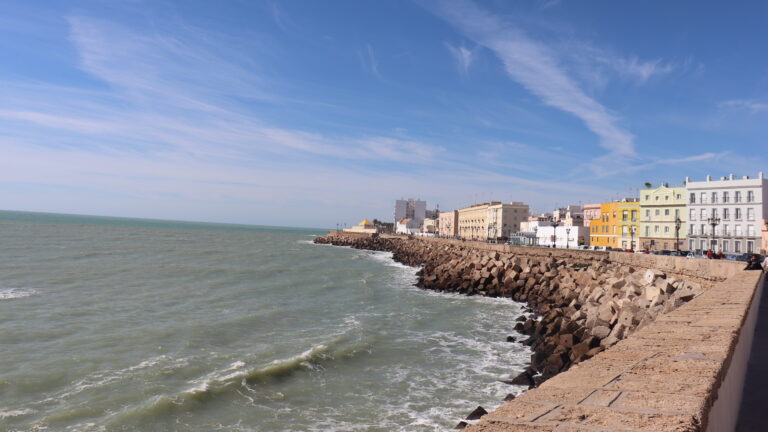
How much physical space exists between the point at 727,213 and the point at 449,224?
77.9 meters

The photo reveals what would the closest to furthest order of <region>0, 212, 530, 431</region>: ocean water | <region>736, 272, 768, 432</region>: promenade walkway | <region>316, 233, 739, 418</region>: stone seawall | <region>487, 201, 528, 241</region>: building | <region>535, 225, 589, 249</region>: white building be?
<region>736, 272, 768, 432</region>: promenade walkway → <region>0, 212, 530, 431</region>: ocean water → <region>316, 233, 739, 418</region>: stone seawall → <region>535, 225, 589, 249</region>: white building → <region>487, 201, 528, 241</region>: building

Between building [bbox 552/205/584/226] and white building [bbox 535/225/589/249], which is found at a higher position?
building [bbox 552/205/584/226]

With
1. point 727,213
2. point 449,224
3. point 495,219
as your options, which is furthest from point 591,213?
point 449,224

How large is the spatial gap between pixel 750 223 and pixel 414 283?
39200mm

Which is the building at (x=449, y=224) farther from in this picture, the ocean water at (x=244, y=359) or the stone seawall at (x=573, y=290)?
the ocean water at (x=244, y=359)

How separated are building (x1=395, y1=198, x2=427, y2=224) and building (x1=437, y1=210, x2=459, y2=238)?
35.5m

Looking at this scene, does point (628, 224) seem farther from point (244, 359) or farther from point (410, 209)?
point (410, 209)

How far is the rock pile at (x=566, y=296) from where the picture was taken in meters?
13.8

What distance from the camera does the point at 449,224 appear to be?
127 metres

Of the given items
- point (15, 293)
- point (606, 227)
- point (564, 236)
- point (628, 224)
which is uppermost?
point (628, 224)

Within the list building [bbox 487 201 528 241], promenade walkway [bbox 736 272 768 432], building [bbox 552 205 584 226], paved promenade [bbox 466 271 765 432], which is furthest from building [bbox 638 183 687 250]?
paved promenade [bbox 466 271 765 432]

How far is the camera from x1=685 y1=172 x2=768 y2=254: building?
49281 millimetres

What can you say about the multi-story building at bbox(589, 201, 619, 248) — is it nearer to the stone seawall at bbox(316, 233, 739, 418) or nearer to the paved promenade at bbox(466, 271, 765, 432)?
the stone seawall at bbox(316, 233, 739, 418)

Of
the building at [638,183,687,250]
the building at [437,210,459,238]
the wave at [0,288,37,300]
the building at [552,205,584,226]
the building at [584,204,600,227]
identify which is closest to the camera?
the wave at [0,288,37,300]
